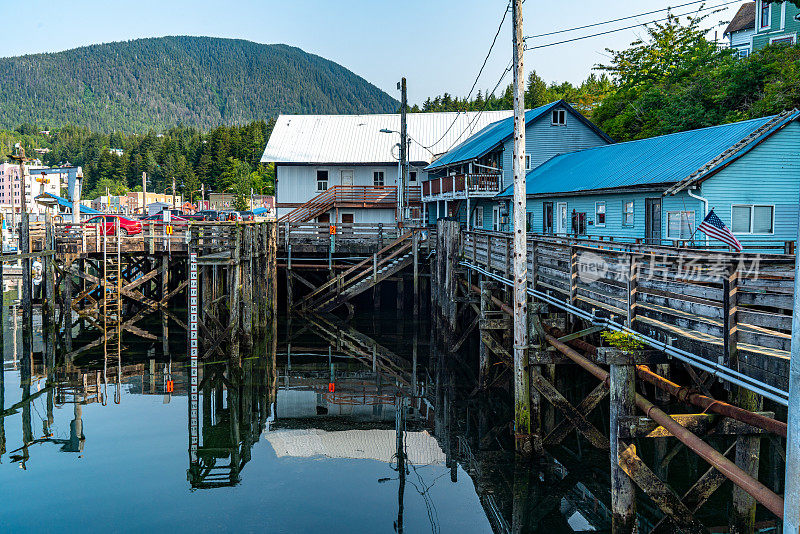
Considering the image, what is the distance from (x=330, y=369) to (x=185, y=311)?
13.0 meters

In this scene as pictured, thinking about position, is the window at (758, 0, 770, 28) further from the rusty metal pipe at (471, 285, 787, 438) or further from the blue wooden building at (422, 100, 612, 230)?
the rusty metal pipe at (471, 285, 787, 438)

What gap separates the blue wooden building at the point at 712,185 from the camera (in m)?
22.7

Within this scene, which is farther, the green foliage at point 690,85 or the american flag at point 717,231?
the green foliage at point 690,85

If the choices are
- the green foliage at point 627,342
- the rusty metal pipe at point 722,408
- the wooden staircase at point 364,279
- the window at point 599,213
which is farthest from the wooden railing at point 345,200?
the green foliage at point 627,342

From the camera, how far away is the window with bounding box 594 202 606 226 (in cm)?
2833

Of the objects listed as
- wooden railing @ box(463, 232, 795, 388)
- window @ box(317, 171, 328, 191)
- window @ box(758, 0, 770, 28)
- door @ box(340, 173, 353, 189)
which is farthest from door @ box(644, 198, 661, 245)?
window @ box(758, 0, 770, 28)

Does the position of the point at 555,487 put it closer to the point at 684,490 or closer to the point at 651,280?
the point at 684,490

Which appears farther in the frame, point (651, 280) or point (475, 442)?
point (475, 442)

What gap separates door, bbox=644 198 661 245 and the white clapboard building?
21.6 meters

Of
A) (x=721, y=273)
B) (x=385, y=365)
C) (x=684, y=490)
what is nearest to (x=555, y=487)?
(x=684, y=490)

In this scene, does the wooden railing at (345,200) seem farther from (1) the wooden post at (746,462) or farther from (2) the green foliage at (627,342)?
(1) the wooden post at (746,462)

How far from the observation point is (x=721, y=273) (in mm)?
9078

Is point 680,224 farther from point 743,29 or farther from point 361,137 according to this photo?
point 743,29

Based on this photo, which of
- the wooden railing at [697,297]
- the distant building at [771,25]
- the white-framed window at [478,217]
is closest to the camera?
the wooden railing at [697,297]
